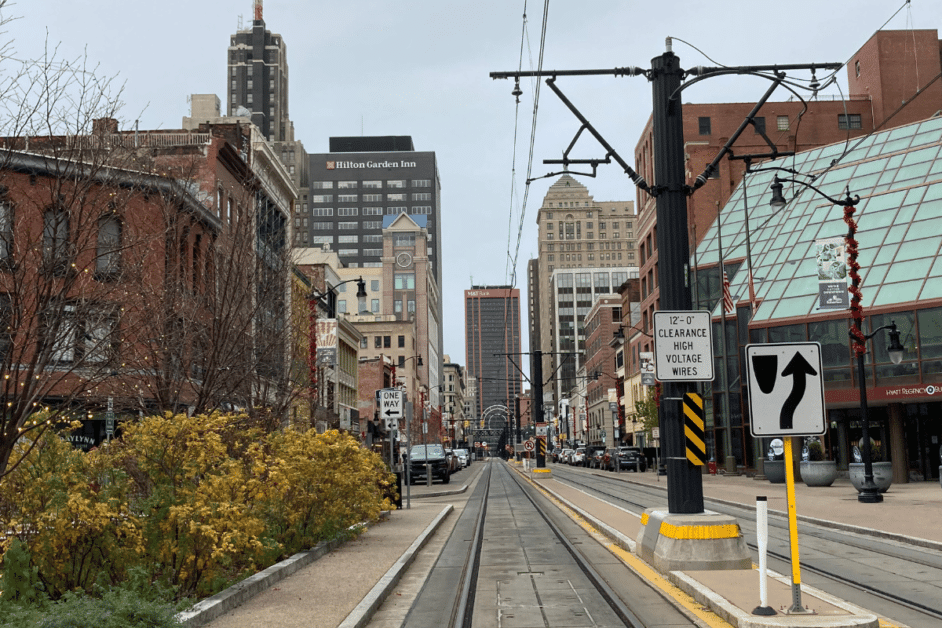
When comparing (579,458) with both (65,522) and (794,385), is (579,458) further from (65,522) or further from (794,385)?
(65,522)

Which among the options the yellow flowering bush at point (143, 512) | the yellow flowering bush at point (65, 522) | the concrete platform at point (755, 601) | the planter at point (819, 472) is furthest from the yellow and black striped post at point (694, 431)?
the planter at point (819, 472)

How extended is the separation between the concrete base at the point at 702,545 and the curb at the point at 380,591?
3572 mm

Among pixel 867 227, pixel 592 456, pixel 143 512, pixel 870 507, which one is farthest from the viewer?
pixel 592 456

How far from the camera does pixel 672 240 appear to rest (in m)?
13.0

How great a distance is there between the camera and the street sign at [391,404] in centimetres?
2623

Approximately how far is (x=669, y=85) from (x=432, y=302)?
16428cm

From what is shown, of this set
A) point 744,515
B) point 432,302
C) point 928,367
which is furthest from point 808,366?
point 432,302

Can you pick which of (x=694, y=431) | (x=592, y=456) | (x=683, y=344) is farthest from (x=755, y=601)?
(x=592, y=456)

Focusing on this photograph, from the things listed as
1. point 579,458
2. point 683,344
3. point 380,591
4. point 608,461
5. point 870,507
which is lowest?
point 579,458

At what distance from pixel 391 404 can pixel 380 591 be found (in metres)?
15.6

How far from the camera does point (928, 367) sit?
128ft

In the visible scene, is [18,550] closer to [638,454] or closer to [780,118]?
[638,454]

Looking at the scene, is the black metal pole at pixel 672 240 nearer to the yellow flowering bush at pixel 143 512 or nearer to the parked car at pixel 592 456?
the yellow flowering bush at pixel 143 512

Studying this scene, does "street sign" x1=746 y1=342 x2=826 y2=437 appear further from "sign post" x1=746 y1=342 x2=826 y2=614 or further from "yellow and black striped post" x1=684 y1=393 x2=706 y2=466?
"yellow and black striped post" x1=684 y1=393 x2=706 y2=466
